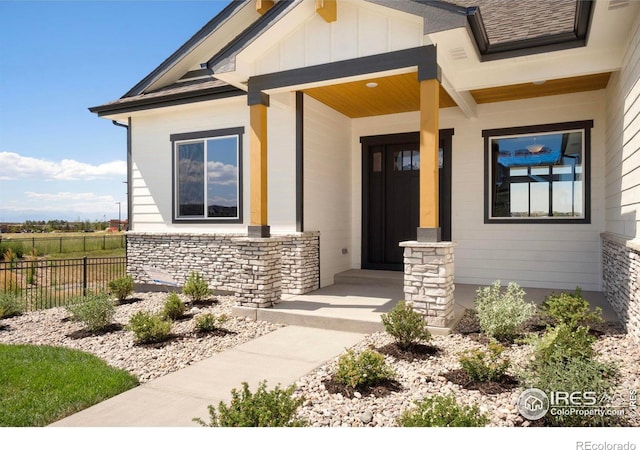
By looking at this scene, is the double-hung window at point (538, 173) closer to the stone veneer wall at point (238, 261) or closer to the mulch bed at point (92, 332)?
the stone veneer wall at point (238, 261)

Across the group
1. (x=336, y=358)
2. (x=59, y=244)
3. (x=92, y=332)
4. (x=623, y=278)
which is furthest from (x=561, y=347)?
(x=59, y=244)

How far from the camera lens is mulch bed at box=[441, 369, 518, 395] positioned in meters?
3.47

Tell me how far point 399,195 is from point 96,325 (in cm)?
600

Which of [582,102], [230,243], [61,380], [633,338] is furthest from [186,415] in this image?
[582,102]

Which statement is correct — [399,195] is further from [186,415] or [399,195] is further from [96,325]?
[186,415]

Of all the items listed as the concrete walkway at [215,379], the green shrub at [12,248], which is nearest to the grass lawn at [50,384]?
the concrete walkway at [215,379]

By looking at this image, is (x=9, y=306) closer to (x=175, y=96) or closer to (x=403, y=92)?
(x=175, y=96)

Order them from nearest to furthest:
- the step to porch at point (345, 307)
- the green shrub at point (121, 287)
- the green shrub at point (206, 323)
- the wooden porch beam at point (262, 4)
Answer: the green shrub at point (206, 323) → the step to porch at point (345, 307) → the green shrub at point (121, 287) → the wooden porch beam at point (262, 4)

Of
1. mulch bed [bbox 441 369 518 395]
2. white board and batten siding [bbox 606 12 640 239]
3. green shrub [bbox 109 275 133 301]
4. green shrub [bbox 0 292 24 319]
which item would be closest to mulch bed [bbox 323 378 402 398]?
mulch bed [bbox 441 369 518 395]

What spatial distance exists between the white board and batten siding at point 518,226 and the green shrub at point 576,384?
4.76 meters

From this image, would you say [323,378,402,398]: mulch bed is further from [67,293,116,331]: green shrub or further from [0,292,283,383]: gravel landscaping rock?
[67,293,116,331]: green shrub

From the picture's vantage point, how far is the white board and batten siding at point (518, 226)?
7.20 m

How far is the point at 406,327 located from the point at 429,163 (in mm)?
2082

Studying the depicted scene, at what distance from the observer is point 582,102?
23.8 ft
